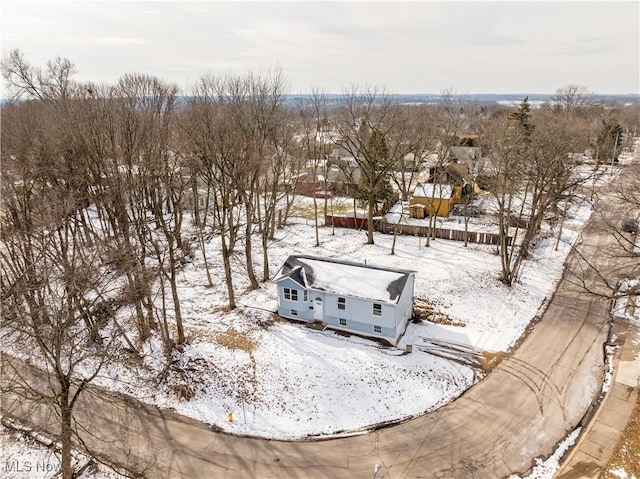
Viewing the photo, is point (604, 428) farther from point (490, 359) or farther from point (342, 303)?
point (342, 303)

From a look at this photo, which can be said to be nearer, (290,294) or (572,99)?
(290,294)

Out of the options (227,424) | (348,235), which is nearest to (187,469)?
(227,424)

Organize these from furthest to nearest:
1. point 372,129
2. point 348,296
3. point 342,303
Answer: point 372,129 → point 342,303 → point 348,296

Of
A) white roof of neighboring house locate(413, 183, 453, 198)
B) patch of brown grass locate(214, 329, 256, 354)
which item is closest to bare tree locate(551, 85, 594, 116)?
white roof of neighboring house locate(413, 183, 453, 198)

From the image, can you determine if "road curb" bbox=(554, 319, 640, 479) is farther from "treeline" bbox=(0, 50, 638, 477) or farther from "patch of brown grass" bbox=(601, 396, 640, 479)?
"treeline" bbox=(0, 50, 638, 477)

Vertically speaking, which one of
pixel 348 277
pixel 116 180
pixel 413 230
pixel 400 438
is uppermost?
pixel 116 180

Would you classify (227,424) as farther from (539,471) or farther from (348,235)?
(348,235)

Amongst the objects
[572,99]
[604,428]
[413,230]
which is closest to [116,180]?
[604,428]
